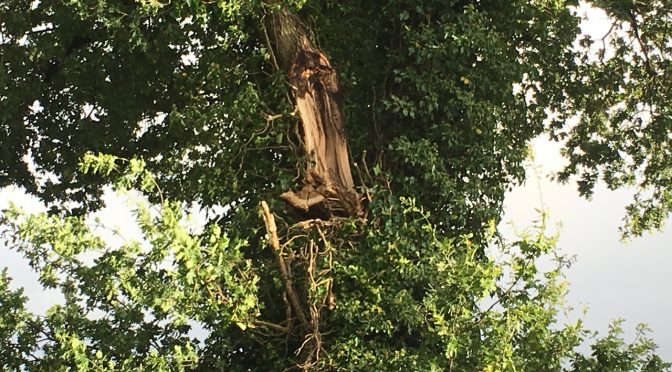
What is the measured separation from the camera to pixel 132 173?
7.15 metres

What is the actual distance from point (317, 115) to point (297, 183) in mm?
706

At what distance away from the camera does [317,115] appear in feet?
27.8

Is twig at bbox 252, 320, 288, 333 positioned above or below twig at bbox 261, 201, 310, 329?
below

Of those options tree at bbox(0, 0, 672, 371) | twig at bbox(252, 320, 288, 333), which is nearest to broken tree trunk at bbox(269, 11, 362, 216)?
tree at bbox(0, 0, 672, 371)

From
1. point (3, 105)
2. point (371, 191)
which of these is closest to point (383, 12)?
point (371, 191)

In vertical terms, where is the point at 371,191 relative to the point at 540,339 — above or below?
above

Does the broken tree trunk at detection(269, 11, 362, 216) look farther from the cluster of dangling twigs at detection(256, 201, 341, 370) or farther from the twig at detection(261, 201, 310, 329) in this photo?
the twig at detection(261, 201, 310, 329)

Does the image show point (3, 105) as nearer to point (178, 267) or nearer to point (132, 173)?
point (132, 173)

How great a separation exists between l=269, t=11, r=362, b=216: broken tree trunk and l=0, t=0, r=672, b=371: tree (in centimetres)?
2

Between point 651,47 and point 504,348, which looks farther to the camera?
point 651,47

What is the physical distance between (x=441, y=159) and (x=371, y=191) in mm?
748

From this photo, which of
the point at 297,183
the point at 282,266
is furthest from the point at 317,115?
the point at 282,266

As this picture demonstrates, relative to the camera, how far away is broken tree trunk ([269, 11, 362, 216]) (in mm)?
8102

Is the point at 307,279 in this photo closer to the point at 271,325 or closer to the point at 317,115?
the point at 271,325
